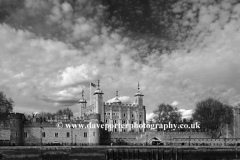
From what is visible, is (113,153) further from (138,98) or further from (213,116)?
(138,98)

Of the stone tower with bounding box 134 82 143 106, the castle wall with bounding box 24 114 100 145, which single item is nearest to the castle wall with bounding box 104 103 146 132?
the stone tower with bounding box 134 82 143 106

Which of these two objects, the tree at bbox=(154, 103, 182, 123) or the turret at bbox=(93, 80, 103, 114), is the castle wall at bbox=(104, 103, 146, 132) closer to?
the turret at bbox=(93, 80, 103, 114)

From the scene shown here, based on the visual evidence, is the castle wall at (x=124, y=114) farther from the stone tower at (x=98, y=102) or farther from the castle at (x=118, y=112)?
the stone tower at (x=98, y=102)

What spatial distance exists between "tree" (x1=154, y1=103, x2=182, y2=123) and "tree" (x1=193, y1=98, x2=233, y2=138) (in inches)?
535

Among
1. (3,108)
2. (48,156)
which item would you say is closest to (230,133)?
(48,156)

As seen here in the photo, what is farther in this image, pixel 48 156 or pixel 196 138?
pixel 196 138

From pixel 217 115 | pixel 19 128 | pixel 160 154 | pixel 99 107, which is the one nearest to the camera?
pixel 160 154

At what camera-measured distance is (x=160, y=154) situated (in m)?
55.1

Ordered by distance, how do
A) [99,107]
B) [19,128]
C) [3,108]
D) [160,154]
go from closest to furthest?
[160,154] < [19,128] < [3,108] < [99,107]

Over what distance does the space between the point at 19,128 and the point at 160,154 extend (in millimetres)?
32007

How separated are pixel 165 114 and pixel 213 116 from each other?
19433 millimetres

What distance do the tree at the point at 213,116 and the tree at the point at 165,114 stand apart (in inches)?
535

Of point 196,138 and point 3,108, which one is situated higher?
point 3,108

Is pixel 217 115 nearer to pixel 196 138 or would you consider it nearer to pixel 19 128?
pixel 196 138
